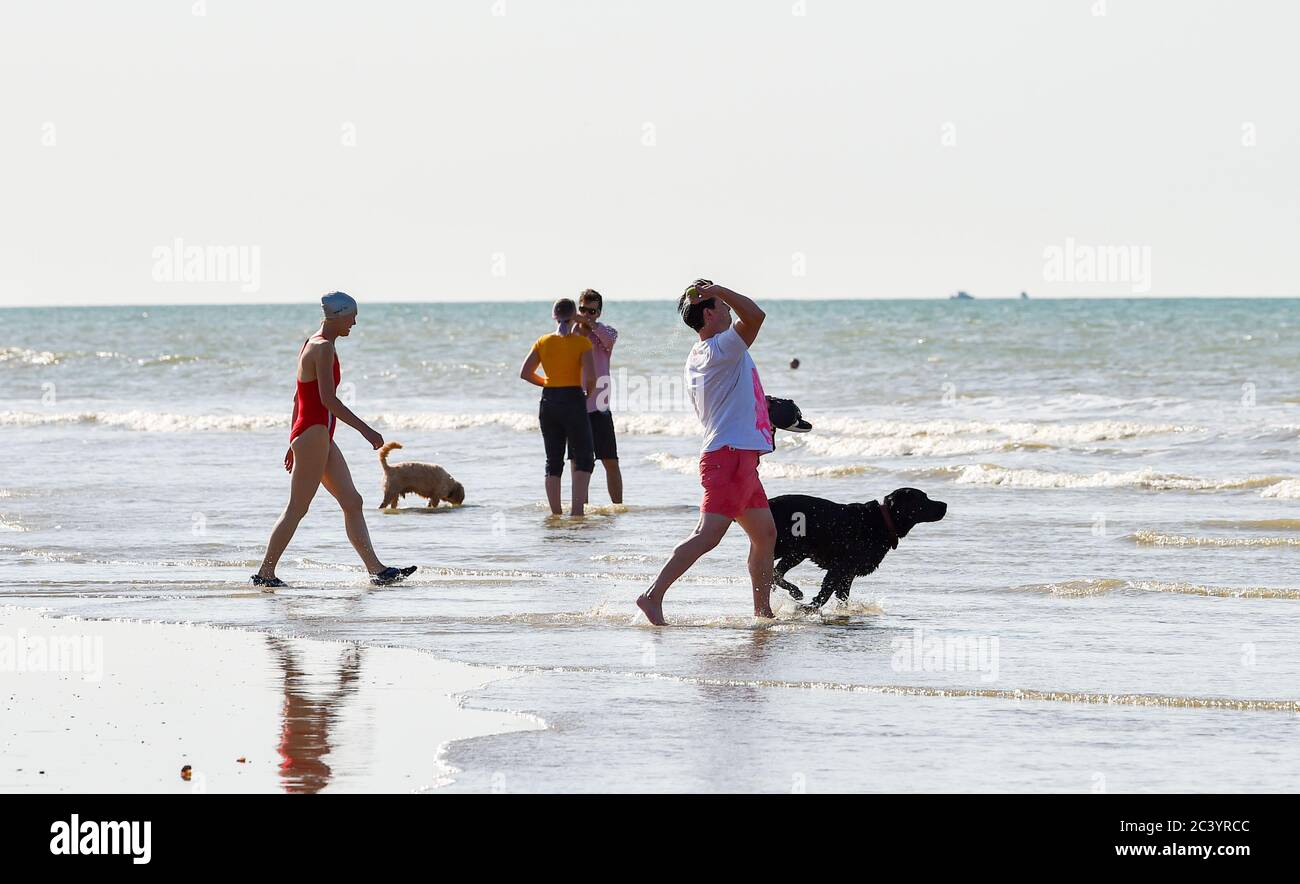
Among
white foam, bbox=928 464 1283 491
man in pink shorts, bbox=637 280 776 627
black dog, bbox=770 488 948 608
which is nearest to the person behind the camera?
man in pink shorts, bbox=637 280 776 627

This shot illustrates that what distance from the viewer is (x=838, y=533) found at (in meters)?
8.41

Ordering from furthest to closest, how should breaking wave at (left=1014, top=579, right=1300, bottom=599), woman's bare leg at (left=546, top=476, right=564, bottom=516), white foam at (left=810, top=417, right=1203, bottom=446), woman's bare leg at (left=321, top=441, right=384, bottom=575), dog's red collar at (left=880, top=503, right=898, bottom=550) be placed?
1. white foam at (left=810, top=417, right=1203, bottom=446)
2. woman's bare leg at (left=546, top=476, right=564, bottom=516)
3. woman's bare leg at (left=321, top=441, right=384, bottom=575)
4. breaking wave at (left=1014, top=579, right=1300, bottom=599)
5. dog's red collar at (left=880, top=503, right=898, bottom=550)

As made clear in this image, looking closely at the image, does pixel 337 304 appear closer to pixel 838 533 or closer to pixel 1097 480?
pixel 838 533

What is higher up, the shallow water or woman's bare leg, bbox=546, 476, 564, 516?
woman's bare leg, bbox=546, 476, 564, 516

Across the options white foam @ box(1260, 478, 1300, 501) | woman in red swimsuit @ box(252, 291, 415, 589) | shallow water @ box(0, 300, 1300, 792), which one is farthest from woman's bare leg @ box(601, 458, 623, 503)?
white foam @ box(1260, 478, 1300, 501)

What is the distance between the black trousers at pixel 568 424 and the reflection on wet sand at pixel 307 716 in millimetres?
5463

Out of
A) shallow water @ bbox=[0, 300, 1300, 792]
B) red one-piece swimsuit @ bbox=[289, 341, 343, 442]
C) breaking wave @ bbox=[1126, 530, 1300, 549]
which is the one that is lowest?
shallow water @ bbox=[0, 300, 1300, 792]

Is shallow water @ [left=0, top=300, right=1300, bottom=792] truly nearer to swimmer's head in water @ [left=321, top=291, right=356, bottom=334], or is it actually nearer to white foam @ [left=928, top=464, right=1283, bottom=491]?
white foam @ [left=928, top=464, right=1283, bottom=491]

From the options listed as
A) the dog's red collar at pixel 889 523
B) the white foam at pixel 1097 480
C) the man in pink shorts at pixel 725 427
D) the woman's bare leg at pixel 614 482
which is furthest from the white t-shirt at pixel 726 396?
the white foam at pixel 1097 480

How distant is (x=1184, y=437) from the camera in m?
20.2

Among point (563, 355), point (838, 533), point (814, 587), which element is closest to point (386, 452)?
point (563, 355)

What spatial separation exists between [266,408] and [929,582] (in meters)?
22.8

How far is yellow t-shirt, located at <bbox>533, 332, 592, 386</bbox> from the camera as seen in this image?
1262 cm

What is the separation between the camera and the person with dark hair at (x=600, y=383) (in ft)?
40.8
